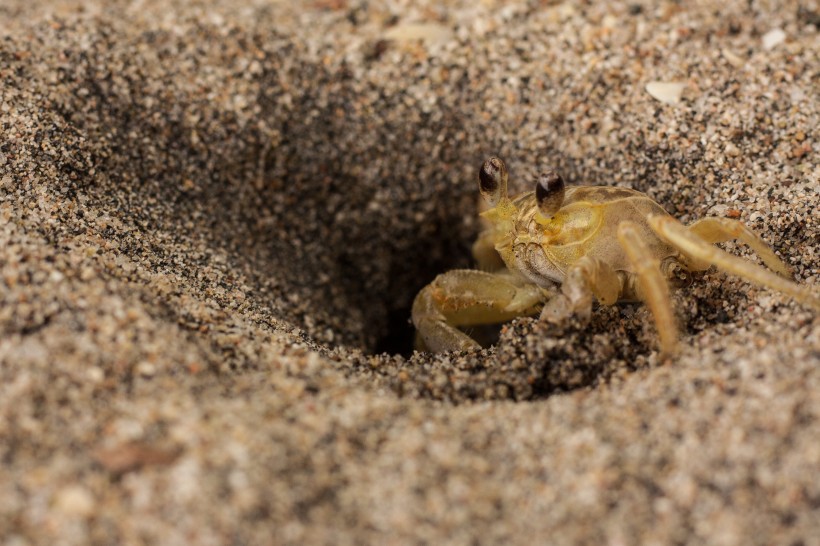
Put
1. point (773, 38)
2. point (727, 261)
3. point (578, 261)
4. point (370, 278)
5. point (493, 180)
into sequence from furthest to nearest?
point (370, 278)
point (773, 38)
point (493, 180)
point (578, 261)
point (727, 261)

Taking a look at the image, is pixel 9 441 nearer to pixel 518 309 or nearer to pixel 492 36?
pixel 518 309

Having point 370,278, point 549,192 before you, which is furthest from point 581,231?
point 370,278

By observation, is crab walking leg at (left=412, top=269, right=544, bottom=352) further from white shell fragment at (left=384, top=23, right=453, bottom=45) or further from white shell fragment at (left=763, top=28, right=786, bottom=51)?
white shell fragment at (left=763, top=28, right=786, bottom=51)

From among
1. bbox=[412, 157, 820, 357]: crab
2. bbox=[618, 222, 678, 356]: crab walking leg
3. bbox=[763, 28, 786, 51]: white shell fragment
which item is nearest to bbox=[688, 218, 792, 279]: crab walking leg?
bbox=[412, 157, 820, 357]: crab

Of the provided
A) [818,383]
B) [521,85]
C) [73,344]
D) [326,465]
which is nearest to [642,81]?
[521,85]

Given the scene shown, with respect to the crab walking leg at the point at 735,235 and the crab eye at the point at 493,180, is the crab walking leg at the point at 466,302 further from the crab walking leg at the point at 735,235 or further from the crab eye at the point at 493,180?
the crab walking leg at the point at 735,235

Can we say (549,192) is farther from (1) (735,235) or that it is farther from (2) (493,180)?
(1) (735,235)
